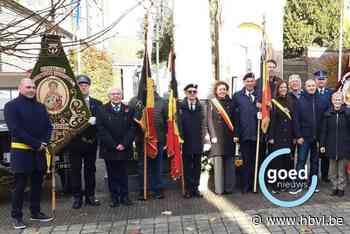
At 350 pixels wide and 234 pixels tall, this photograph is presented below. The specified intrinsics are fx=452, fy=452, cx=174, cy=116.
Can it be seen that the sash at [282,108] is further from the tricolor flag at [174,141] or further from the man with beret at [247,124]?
the tricolor flag at [174,141]

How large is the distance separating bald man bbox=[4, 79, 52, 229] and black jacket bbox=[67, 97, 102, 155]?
1.88ft

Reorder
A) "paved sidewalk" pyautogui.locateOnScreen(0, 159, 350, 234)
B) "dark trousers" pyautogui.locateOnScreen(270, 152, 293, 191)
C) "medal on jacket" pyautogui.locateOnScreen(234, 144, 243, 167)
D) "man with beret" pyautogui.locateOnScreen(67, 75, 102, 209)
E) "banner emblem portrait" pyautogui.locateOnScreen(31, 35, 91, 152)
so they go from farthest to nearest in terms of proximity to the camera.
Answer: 1. "medal on jacket" pyautogui.locateOnScreen(234, 144, 243, 167)
2. "dark trousers" pyautogui.locateOnScreen(270, 152, 293, 191)
3. "man with beret" pyautogui.locateOnScreen(67, 75, 102, 209)
4. "banner emblem portrait" pyautogui.locateOnScreen(31, 35, 91, 152)
5. "paved sidewalk" pyautogui.locateOnScreen(0, 159, 350, 234)

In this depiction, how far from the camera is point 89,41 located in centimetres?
418

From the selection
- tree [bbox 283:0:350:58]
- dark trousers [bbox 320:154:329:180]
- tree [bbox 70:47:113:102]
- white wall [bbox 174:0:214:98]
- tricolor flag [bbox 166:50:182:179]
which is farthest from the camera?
tree [bbox 283:0:350:58]

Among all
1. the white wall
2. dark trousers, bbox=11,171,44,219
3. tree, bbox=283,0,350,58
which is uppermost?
tree, bbox=283,0,350,58

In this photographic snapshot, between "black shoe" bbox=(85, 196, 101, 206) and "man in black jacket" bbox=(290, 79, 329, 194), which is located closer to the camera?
"black shoe" bbox=(85, 196, 101, 206)

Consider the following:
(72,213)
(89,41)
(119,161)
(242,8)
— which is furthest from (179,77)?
(89,41)

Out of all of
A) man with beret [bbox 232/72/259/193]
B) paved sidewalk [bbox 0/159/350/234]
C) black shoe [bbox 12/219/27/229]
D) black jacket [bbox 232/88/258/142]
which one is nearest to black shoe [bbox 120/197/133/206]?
paved sidewalk [bbox 0/159/350/234]

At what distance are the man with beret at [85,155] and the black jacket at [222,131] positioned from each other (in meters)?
1.76

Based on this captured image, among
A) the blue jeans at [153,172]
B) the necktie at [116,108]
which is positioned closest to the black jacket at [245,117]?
the blue jeans at [153,172]

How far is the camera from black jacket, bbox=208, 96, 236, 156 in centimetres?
700

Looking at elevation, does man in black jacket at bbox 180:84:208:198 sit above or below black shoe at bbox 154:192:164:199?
above

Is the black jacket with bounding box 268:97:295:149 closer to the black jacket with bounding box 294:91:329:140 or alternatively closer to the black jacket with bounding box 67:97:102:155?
the black jacket with bounding box 294:91:329:140

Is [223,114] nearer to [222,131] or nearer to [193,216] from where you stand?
[222,131]
